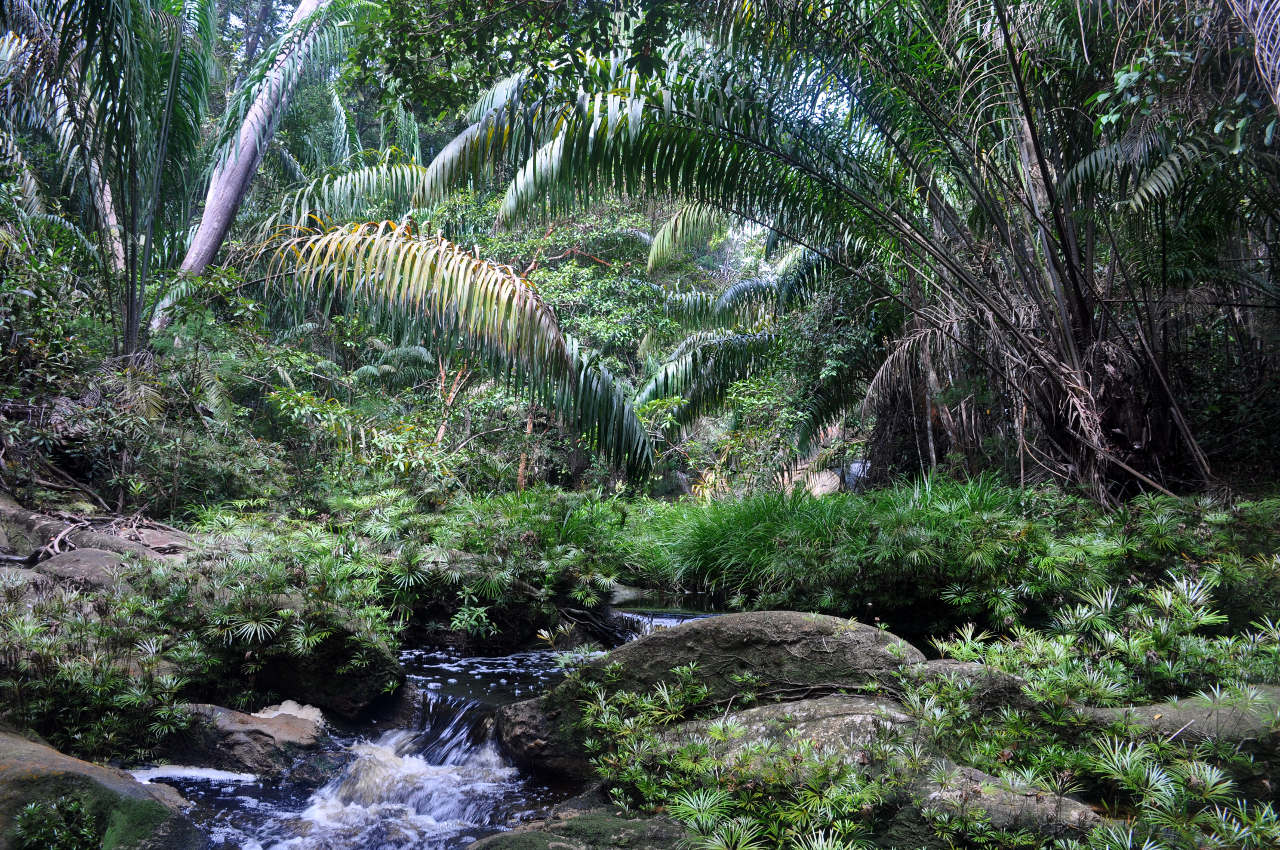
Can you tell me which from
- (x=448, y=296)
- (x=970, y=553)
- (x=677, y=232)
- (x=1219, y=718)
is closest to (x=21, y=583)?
(x=448, y=296)

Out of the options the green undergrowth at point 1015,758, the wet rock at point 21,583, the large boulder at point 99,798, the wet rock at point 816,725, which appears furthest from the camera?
the wet rock at point 21,583

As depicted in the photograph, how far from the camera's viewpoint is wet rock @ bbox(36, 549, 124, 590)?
17.0 feet

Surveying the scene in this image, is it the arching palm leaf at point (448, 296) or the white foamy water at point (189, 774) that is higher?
the arching palm leaf at point (448, 296)

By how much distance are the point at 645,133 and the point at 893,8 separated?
2.37 m

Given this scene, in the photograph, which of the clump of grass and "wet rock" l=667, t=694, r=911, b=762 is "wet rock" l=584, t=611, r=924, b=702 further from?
the clump of grass

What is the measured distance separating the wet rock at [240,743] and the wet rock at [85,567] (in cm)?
161

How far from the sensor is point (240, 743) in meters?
4.11

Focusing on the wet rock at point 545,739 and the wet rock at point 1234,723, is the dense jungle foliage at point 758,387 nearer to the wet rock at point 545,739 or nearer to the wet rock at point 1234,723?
the wet rock at point 1234,723

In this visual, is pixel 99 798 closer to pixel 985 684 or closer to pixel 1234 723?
pixel 985 684

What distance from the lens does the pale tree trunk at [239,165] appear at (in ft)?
36.6

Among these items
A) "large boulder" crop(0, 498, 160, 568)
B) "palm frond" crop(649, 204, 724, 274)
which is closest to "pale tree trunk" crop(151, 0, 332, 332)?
"large boulder" crop(0, 498, 160, 568)

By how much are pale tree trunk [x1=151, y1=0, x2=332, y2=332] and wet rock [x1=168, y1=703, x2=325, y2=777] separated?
28.4 ft

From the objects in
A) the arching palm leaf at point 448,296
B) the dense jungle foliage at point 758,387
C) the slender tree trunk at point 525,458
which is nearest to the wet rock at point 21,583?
the dense jungle foliage at point 758,387

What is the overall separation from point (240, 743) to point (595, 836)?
242 centimetres
